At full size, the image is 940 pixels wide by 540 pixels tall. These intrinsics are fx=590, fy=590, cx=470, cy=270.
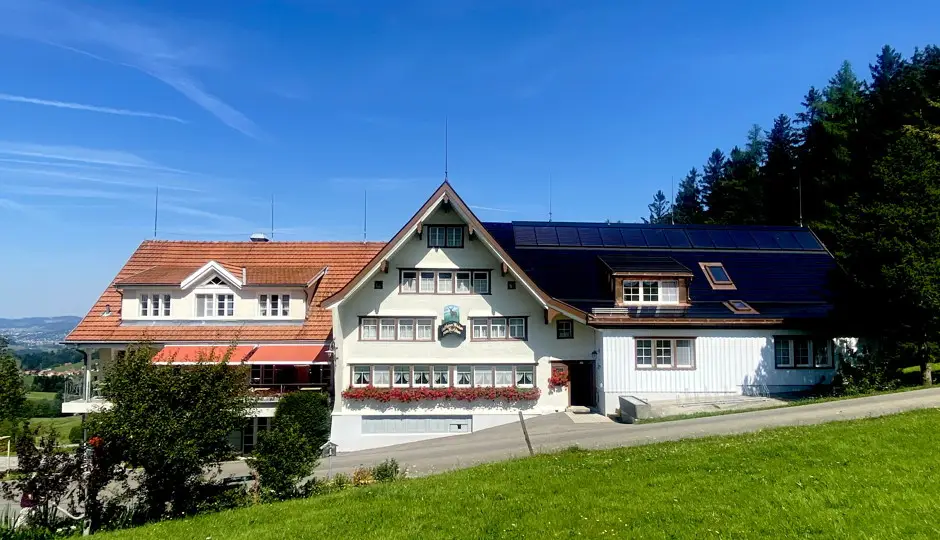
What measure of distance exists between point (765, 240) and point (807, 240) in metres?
2.57

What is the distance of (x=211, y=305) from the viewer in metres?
30.6

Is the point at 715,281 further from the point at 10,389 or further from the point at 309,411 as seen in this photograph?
the point at 10,389

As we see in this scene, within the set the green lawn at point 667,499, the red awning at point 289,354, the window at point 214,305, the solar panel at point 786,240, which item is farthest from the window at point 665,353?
the window at point 214,305

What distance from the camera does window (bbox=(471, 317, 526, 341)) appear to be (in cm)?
2862

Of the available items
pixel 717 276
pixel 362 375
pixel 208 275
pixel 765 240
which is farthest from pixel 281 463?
pixel 765 240

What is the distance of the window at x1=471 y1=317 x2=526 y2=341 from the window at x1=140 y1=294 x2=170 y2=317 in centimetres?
1595

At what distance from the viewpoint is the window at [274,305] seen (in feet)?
101

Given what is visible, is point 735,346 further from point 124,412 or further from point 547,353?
point 124,412

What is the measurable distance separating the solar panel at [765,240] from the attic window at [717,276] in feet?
14.1

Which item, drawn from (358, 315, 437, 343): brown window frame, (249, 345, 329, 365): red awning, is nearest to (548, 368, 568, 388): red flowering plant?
(358, 315, 437, 343): brown window frame

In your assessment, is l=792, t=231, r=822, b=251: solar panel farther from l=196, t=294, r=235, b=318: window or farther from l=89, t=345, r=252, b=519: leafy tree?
l=89, t=345, r=252, b=519: leafy tree

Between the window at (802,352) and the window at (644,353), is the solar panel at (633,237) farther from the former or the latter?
the window at (802,352)

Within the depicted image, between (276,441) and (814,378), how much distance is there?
23355mm

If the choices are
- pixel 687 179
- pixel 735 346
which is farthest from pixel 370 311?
pixel 687 179
